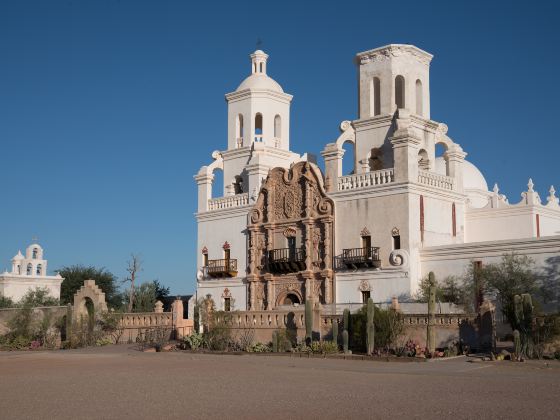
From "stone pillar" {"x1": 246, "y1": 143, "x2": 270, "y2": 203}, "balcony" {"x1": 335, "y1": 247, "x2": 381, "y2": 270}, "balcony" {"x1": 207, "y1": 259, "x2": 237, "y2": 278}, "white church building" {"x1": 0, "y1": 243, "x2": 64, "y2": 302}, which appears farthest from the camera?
"white church building" {"x1": 0, "y1": 243, "x2": 64, "y2": 302}

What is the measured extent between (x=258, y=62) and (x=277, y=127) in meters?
4.01

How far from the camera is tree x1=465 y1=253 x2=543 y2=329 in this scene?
108ft

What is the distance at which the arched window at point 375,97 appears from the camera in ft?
140

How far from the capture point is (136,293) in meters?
50.3

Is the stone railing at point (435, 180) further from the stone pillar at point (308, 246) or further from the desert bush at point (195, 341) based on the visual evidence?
the desert bush at point (195, 341)

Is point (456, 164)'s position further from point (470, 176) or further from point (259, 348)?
point (259, 348)

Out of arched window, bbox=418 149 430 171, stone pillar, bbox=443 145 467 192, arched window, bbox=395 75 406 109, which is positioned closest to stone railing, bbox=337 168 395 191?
arched window, bbox=418 149 430 171

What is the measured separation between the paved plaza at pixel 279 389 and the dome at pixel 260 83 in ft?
77.2

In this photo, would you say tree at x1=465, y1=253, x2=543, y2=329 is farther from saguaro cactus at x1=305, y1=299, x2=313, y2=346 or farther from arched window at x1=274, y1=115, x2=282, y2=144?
arched window at x1=274, y1=115, x2=282, y2=144

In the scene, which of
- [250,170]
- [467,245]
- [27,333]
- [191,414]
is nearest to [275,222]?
[250,170]

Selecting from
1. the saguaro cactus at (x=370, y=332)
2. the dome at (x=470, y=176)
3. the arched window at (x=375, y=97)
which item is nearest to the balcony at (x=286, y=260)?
the arched window at (x=375, y=97)

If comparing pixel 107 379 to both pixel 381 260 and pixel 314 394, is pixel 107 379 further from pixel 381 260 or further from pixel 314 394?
pixel 381 260

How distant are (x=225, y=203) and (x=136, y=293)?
8936 mm

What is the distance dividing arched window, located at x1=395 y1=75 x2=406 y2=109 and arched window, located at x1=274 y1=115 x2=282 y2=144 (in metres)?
7.65
